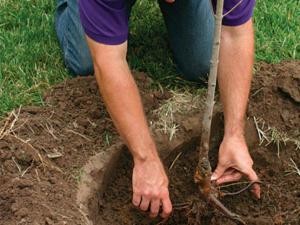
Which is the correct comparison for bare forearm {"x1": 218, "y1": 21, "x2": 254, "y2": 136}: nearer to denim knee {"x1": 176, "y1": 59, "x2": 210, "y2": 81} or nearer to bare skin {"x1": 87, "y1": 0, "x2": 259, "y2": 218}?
bare skin {"x1": 87, "y1": 0, "x2": 259, "y2": 218}

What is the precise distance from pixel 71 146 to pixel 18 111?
0.31 m

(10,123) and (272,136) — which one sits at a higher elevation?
(10,123)

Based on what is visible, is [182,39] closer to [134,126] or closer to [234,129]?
[234,129]

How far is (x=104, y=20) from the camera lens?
7.38 feet

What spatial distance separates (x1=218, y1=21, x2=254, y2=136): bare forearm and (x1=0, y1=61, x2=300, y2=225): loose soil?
0.87 ft

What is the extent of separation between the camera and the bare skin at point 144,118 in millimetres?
2217

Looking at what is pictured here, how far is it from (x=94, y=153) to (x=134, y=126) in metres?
0.33

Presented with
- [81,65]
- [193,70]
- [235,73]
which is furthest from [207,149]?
[81,65]

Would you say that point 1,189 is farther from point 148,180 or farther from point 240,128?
point 240,128

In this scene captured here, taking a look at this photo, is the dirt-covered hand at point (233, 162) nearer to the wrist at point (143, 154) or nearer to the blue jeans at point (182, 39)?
the wrist at point (143, 154)

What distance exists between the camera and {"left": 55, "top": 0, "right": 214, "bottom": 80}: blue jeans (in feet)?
9.72

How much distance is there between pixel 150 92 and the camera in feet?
9.12

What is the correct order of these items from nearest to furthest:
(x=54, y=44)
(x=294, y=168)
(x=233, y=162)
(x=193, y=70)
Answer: (x=233, y=162) → (x=294, y=168) → (x=193, y=70) → (x=54, y=44)

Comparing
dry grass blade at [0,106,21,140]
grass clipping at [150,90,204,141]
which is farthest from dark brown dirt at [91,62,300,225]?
dry grass blade at [0,106,21,140]
